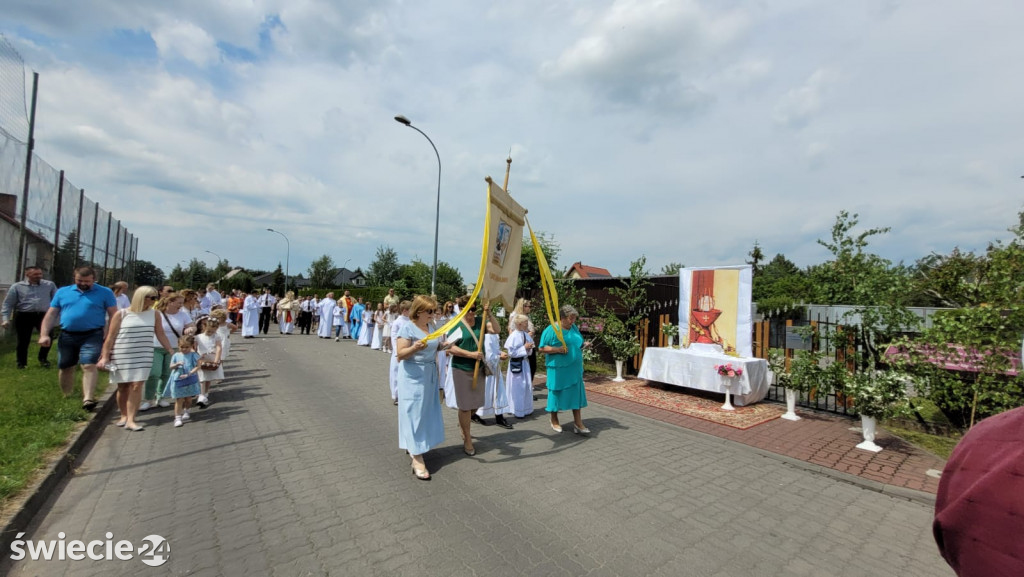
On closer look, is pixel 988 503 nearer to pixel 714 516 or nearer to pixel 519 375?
pixel 714 516

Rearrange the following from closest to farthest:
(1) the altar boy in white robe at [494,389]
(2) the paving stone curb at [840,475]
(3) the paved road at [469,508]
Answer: (3) the paved road at [469,508]
(2) the paving stone curb at [840,475]
(1) the altar boy in white robe at [494,389]

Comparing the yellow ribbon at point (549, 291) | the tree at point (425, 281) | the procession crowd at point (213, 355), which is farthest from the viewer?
the tree at point (425, 281)

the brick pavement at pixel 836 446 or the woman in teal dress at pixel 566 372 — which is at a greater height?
the woman in teal dress at pixel 566 372

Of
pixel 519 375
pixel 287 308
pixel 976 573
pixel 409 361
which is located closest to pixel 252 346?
pixel 287 308

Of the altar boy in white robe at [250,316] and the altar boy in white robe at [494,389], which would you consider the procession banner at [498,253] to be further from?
the altar boy in white robe at [250,316]

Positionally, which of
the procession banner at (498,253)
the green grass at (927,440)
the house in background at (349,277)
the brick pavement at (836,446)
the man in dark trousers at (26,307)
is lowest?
the brick pavement at (836,446)

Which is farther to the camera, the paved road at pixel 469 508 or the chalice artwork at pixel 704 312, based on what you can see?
the chalice artwork at pixel 704 312

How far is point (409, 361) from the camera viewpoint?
15.6ft

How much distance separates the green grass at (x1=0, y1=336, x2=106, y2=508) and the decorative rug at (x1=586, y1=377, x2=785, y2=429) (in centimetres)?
787

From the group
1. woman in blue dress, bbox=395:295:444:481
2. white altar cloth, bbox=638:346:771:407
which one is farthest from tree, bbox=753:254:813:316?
woman in blue dress, bbox=395:295:444:481

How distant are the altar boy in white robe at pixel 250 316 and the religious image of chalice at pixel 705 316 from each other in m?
15.9

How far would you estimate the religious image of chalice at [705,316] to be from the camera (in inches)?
378

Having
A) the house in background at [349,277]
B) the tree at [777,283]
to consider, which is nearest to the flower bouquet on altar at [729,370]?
the tree at [777,283]

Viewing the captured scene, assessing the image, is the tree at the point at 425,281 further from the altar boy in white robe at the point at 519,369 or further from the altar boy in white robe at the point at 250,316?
the altar boy in white robe at the point at 519,369
